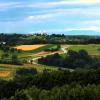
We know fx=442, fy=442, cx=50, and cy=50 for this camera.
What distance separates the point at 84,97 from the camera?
207ft

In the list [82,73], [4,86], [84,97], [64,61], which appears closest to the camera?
[84,97]

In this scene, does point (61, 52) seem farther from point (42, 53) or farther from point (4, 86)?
point (4, 86)

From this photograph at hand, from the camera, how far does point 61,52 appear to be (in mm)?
146250

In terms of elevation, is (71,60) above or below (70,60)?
below

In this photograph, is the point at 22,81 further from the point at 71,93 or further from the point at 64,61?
the point at 64,61

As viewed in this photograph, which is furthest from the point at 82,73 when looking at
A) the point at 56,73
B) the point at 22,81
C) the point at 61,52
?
the point at 61,52

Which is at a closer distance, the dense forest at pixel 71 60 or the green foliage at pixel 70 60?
the dense forest at pixel 71 60

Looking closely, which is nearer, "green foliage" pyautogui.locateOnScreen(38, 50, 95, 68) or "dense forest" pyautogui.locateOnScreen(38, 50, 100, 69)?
"dense forest" pyautogui.locateOnScreen(38, 50, 100, 69)

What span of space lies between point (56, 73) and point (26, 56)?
48246 mm

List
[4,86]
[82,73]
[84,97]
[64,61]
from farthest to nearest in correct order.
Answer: [64,61] → [82,73] → [4,86] → [84,97]

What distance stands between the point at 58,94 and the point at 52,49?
89525mm

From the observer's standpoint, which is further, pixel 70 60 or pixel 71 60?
pixel 71 60

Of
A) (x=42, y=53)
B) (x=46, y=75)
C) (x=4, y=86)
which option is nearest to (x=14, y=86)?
(x=4, y=86)

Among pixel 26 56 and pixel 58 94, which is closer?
pixel 58 94
